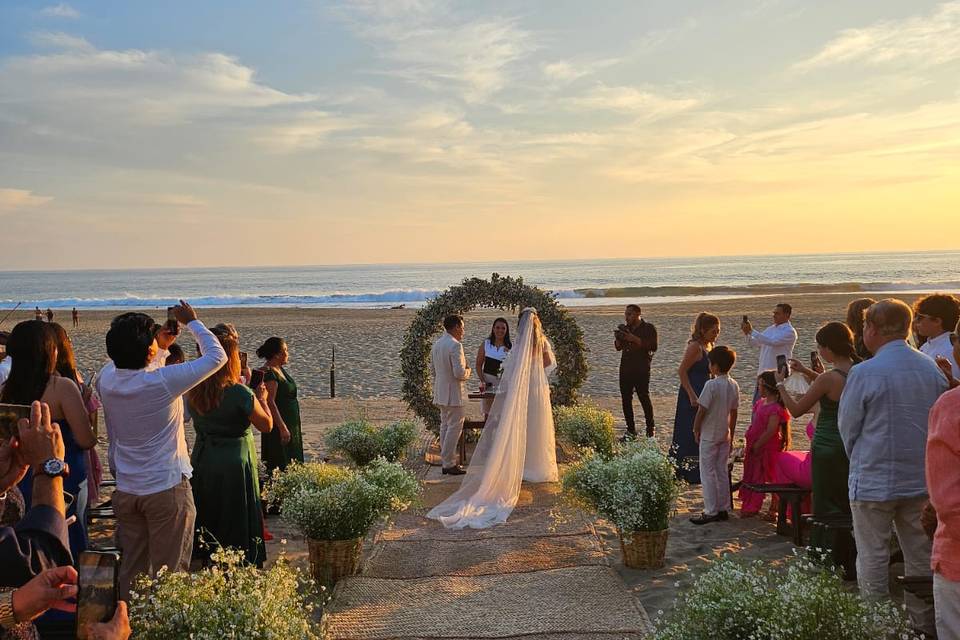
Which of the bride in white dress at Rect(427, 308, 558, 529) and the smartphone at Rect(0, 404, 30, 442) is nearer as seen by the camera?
the smartphone at Rect(0, 404, 30, 442)

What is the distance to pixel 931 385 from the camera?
5.00 m

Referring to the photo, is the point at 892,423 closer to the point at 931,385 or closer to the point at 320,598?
the point at 931,385

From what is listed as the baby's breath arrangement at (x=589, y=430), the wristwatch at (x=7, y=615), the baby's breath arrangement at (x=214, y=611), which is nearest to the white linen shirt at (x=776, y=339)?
the baby's breath arrangement at (x=589, y=430)

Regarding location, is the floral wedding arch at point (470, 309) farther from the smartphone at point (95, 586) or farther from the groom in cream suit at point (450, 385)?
the smartphone at point (95, 586)

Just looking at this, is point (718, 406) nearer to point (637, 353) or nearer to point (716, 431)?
point (716, 431)

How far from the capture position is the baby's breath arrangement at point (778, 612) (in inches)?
144

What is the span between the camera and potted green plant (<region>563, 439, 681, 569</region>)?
663cm

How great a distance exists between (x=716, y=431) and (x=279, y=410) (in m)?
4.61

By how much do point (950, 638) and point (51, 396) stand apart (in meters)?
5.14

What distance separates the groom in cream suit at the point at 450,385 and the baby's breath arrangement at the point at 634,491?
359cm

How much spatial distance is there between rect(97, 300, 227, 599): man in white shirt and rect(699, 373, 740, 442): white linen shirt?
5.10 meters

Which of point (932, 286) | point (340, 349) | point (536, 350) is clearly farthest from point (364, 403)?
point (932, 286)

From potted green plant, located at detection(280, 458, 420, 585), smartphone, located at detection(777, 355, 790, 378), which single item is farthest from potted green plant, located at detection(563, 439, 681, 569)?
potted green plant, located at detection(280, 458, 420, 585)

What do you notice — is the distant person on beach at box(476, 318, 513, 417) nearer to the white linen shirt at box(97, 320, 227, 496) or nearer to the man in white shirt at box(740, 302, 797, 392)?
the man in white shirt at box(740, 302, 797, 392)
